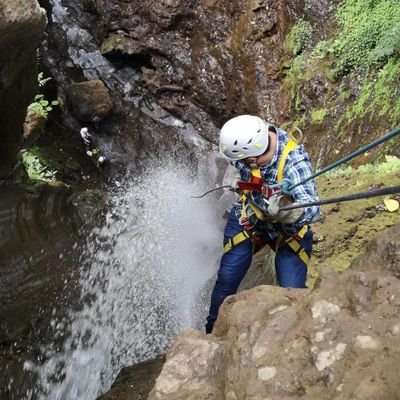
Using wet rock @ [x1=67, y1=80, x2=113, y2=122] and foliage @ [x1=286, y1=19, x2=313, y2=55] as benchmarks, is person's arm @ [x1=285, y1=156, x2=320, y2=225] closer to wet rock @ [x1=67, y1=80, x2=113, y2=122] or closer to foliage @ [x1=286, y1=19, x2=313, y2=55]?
foliage @ [x1=286, y1=19, x2=313, y2=55]

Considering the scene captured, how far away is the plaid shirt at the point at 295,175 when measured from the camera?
4.21 m

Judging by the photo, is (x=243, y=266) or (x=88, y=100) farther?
(x=88, y=100)

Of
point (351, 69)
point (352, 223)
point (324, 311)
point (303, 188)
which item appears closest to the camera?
point (324, 311)

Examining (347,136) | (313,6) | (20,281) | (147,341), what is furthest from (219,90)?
(20,281)

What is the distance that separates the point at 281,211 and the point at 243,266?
898mm

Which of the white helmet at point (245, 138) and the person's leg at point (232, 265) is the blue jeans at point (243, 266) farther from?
the white helmet at point (245, 138)

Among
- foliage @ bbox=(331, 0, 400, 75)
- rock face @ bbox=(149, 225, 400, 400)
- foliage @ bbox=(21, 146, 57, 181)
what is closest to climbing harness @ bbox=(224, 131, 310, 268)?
rock face @ bbox=(149, 225, 400, 400)

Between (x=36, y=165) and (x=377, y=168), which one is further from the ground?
(x=36, y=165)

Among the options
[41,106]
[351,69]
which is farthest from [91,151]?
[351,69]

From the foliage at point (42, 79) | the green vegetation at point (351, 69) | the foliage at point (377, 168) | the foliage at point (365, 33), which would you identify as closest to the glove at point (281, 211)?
the foliage at point (377, 168)

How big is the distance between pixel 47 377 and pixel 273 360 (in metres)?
3.76

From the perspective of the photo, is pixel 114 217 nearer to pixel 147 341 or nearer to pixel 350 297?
pixel 147 341

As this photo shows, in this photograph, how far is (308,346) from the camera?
246cm

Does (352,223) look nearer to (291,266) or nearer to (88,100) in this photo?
(291,266)
